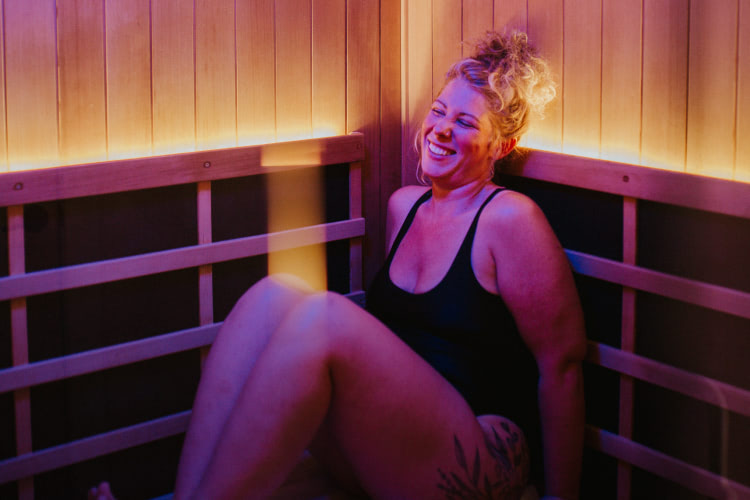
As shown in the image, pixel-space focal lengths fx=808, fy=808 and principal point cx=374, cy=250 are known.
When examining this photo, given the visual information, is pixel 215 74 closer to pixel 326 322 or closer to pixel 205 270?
pixel 205 270

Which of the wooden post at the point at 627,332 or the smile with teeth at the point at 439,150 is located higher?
the smile with teeth at the point at 439,150

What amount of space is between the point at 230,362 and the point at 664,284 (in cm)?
85

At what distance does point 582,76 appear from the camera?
172cm

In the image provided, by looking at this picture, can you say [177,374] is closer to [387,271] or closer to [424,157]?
[387,271]

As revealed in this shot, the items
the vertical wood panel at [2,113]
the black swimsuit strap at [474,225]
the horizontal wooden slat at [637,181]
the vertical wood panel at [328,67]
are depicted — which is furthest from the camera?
the vertical wood panel at [328,67]

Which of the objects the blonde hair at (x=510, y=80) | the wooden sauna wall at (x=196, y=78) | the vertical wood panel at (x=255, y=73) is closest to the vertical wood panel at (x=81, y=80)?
the wooden sauna wall at (x=196, y=78)

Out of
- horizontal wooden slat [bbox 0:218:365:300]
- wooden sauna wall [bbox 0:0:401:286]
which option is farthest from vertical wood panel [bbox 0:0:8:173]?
horizontal wooden slat [bbox 0:218:365:300]

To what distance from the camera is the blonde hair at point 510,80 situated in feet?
5.65

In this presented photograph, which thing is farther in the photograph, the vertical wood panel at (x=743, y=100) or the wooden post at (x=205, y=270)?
the wooden post at (x=205, y=270)

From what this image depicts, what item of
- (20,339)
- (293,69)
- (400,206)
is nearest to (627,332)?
(400,206)

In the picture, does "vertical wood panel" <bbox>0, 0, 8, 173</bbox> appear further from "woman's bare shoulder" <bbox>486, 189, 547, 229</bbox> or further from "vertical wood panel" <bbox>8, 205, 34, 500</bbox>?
"woman's bare shoulder" <bbox>486, 189, 547, 229</bbox>

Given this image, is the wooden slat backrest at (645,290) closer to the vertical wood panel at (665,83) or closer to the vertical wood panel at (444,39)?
the vertical wood panel at (665,83)

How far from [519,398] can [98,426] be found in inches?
36.3

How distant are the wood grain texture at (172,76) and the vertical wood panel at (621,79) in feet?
2.96
